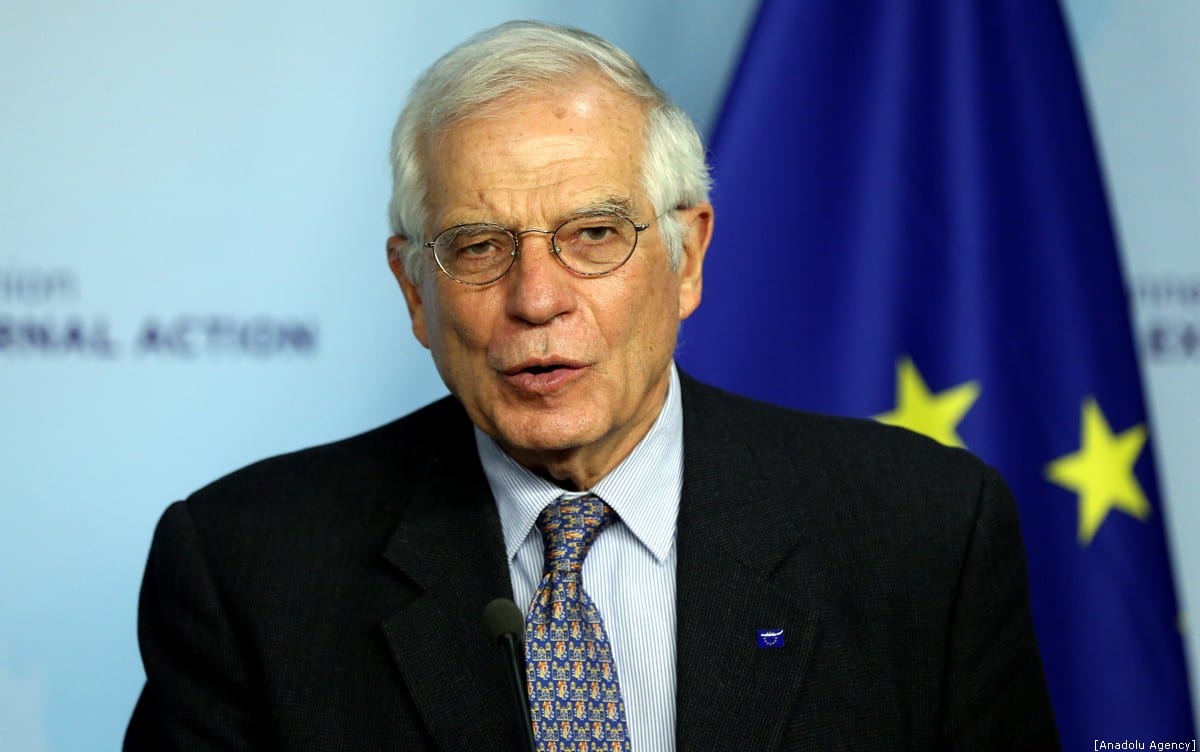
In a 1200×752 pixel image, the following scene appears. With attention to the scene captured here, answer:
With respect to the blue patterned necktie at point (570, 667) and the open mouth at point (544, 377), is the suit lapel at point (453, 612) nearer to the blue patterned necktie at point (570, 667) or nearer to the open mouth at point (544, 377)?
the blue patterned necktie at point (570, 667)

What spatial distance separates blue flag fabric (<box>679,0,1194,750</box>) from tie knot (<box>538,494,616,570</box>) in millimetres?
797

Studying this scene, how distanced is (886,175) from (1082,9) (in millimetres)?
790

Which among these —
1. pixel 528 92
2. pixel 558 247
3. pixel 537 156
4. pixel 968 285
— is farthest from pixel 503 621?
pixel 968 285

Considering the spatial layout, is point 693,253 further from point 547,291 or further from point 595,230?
point 547,291

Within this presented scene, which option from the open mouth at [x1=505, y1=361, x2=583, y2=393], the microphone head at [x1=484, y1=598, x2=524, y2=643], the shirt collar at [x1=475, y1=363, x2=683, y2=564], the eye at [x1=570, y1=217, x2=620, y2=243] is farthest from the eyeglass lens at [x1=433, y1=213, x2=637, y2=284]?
the microphone head at [x1=484, y1=598, x2=524, y2=643]

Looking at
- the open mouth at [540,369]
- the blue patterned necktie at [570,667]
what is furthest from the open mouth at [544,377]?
the blue patterned necktie at [570,667]

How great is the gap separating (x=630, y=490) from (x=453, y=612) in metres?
0.34

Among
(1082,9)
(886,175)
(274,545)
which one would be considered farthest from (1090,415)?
(274,545)

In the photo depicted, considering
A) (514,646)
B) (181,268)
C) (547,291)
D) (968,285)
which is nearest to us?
(514,646)

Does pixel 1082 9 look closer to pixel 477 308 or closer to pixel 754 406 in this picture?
pixel 754 406

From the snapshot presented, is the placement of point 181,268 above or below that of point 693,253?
above

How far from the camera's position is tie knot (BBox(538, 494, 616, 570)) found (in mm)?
2146

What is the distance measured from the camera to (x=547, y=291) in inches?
79.7

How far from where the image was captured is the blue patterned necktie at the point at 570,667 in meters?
2.01
